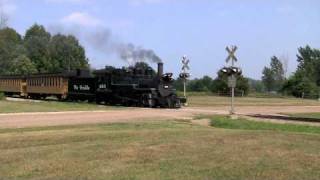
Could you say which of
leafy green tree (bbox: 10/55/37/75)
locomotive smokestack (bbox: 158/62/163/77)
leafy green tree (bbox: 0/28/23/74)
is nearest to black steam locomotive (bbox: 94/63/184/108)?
locomotive smokestack (bbox: 158/62/163/77)

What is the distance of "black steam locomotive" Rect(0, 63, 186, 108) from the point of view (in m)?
47.1

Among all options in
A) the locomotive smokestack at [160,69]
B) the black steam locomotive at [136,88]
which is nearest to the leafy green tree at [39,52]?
the black steam locomotive at [136,88]

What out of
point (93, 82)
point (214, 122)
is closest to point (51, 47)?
point (93, 82)

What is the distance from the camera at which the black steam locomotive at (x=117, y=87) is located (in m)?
47.1

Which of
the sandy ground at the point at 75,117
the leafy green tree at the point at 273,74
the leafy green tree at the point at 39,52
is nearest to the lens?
the sandy ground at the point at 75,117

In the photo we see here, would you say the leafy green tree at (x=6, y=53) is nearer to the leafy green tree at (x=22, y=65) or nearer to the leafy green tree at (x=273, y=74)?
the leafy green tree at (x=22, y=65)

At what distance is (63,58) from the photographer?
135 metres

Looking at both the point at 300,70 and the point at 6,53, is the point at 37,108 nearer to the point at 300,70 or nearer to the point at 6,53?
the point at 6,53

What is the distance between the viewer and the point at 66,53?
135500 millimetres

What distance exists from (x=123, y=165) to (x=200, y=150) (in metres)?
2.49

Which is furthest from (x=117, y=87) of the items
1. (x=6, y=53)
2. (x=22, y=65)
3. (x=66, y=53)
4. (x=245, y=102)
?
(x=66, y=53)

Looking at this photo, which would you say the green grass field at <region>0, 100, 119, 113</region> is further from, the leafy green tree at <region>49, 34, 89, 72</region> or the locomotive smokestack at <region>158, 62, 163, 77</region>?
the leafy green tree at <region>49, 34, 89, 72</region>

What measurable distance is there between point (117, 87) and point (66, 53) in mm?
87663

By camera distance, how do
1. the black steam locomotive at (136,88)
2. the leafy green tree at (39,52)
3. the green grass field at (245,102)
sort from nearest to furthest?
the black steam locomotive at (136,88), the green grass field at (245,102), the leafy green tree at (39,52)
